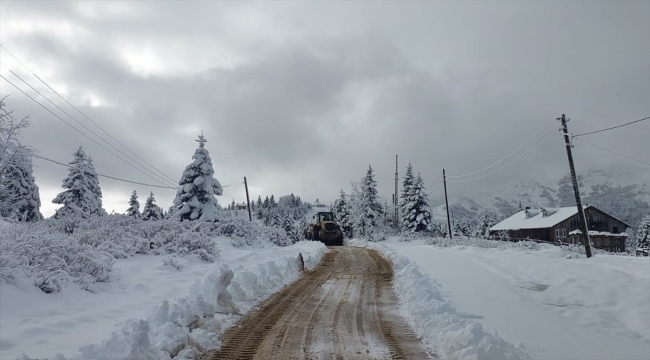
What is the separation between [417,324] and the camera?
730 cm

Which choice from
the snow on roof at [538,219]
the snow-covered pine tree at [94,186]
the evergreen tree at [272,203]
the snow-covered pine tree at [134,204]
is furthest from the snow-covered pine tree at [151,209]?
the evergreen tree at [272,203]

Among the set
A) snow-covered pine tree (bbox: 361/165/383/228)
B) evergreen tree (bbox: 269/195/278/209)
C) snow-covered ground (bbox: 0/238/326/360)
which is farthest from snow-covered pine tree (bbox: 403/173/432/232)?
evergreen tree (bbox: 269/195/278/209)

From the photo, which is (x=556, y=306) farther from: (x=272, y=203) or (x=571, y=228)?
(x=272, y=203)

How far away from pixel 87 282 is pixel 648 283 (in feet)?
44.3

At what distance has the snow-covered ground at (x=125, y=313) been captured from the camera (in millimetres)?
4727

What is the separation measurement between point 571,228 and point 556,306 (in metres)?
54.0

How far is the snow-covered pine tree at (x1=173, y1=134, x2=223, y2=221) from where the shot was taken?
2644cm

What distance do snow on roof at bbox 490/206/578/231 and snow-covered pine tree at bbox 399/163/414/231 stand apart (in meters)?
20.2

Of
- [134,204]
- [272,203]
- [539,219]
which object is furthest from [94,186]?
[272,203]

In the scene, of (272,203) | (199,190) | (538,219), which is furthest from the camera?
(272,203)

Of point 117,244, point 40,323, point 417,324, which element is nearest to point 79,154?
point 117,244

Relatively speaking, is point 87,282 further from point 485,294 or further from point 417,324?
point 485,294

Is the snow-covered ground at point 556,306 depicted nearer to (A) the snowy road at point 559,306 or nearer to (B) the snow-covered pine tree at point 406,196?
(A) the snowy road at point 559,306

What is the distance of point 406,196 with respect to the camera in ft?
177
